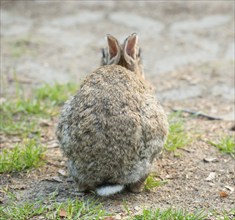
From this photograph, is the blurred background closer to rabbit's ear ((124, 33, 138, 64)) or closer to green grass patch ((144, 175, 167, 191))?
rabbit's ear ((124, 33, 138, 64))

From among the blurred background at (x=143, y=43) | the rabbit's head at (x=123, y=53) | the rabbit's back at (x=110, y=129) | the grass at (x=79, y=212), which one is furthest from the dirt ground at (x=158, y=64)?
the rabbit's head at (x=123, y=53)

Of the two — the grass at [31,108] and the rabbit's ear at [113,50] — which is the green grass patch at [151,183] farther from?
the grass at [31,108]

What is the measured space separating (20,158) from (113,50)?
122cm

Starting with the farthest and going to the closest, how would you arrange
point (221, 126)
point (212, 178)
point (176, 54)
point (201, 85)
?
point (176, 54), point (201, 85), point (221, 126), point (212, 178)

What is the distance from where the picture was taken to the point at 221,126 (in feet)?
20.0

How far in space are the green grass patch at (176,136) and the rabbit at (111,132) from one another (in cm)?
84

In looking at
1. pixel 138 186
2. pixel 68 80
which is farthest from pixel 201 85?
pixel 138 186

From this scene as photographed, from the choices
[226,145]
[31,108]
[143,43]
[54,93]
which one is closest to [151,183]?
[226,145]

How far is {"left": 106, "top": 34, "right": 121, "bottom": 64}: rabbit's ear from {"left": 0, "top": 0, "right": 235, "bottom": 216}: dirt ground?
963mm

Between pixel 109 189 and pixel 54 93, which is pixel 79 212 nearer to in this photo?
pixel 109 189

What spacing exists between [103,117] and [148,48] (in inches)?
149

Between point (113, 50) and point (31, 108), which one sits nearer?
point (113, 50)

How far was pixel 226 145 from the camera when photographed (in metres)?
5.52

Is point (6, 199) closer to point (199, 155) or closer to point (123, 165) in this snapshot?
point (123, 165)
